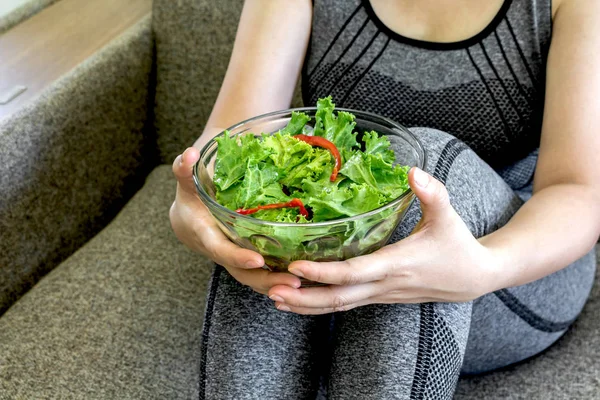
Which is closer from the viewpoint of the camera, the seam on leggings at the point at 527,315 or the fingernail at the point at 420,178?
the fingernail at the point at 420,178

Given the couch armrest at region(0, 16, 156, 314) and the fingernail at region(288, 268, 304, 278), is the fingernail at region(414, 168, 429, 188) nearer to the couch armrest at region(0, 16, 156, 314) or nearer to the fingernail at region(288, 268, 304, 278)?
the fingernail at region(288, 268, 304, 278)

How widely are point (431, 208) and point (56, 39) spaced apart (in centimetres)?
94

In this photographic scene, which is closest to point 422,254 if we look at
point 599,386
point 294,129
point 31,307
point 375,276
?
point 375,276

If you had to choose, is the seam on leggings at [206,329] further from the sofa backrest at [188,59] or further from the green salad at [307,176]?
the sofa backrest at [188,59]

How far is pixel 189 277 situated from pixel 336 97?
0.37 m

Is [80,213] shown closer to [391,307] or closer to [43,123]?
[43,123]

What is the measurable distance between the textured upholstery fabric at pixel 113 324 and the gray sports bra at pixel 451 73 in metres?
0.38

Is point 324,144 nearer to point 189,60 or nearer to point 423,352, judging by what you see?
point 423,352

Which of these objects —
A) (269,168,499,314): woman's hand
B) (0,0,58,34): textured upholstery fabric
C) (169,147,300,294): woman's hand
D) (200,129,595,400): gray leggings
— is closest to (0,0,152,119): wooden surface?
(0,0,58,34): textured upholstery fabric

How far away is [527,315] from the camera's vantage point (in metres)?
0.89

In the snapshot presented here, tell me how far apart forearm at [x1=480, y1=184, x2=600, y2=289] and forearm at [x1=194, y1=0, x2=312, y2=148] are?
1.27 ft

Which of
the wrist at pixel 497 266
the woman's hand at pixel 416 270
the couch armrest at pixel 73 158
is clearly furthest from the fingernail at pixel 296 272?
the couch armrest at pixel 73 158

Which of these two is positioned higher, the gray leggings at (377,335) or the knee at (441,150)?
the knee at (441,150)

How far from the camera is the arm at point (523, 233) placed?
65cm
